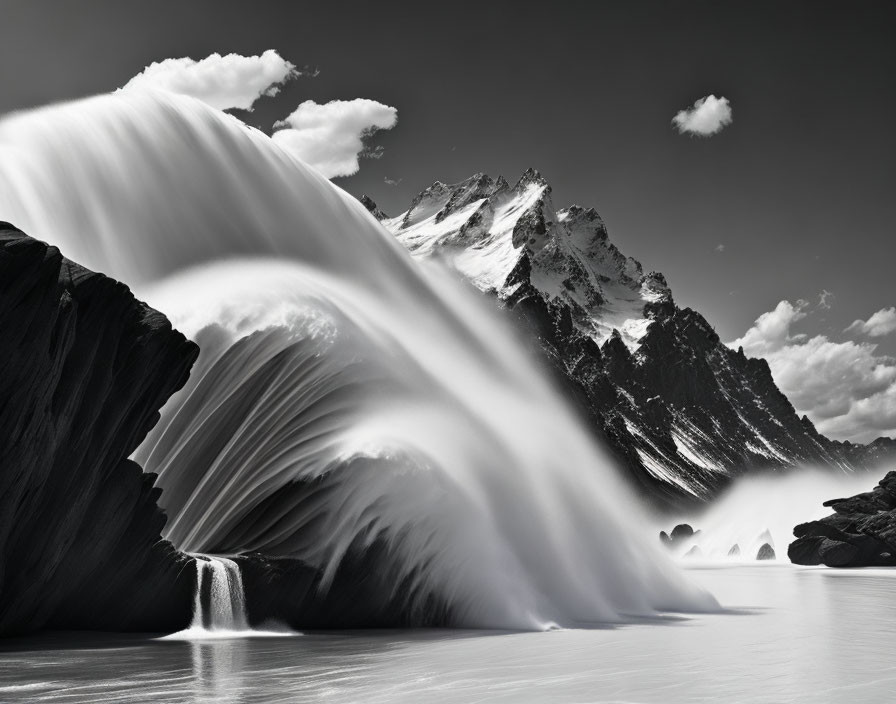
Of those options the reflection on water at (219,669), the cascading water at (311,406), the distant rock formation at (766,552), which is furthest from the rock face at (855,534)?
the reflection on water at (219,669)

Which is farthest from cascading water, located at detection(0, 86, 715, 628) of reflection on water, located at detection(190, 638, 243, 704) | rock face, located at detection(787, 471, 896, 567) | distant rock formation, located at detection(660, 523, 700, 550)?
distant rock formation, located at detection(660, 523, 700, 550)

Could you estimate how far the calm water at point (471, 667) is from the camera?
1062 centimetres

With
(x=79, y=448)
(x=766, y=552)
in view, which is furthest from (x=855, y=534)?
(x=79, y=448)

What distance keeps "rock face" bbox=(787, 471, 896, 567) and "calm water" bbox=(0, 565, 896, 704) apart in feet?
171

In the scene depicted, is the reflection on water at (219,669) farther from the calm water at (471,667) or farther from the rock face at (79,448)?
the rock face at (79,448)

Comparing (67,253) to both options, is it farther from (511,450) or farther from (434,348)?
(511,450)

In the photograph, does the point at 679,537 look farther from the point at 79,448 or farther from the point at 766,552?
the point at 79,448

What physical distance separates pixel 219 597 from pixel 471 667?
6.30 meters

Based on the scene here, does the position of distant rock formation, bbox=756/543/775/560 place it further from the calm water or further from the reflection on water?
the reflection on water

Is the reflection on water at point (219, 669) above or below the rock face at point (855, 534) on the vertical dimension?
below

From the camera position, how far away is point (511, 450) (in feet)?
72.9

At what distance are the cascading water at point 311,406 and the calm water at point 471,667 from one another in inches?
81.5

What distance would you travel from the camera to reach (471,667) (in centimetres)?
1290

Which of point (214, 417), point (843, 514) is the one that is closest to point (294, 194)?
point (214, 417)
